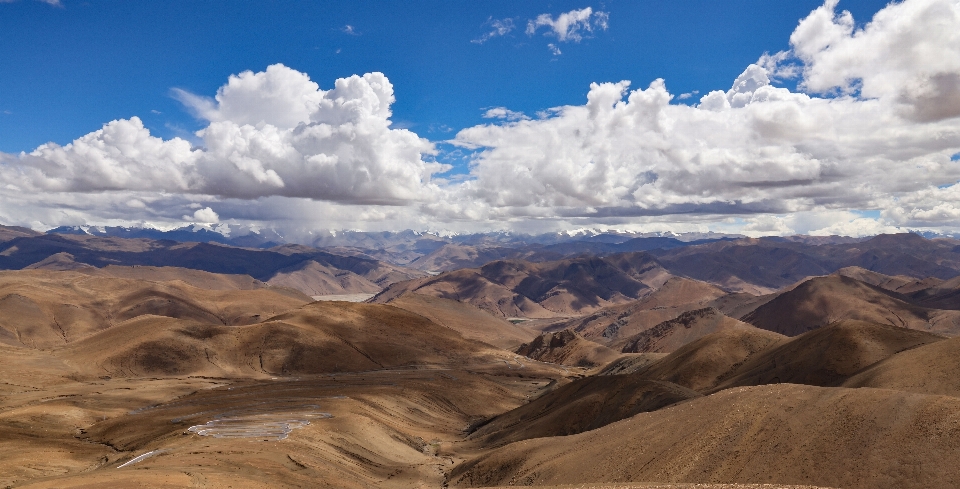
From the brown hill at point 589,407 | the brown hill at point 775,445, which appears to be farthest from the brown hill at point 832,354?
the brown hill at point 775,445

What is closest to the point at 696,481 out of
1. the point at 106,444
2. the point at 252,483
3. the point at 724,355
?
the point at 252,483

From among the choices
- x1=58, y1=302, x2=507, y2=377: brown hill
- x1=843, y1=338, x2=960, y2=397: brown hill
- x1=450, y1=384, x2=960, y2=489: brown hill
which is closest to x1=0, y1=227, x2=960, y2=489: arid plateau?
x1=450, y1=384, x2=960, y2=489: brown hill

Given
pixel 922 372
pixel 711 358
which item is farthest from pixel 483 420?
pixel 922 372

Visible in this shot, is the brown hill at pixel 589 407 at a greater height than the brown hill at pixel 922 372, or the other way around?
the brown hill at pixel 922 372

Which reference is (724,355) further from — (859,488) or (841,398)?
(859,488)

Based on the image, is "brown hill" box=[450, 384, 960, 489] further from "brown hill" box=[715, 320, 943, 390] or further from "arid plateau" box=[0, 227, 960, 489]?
"brown hill" box=[715, 320, 943, 390]

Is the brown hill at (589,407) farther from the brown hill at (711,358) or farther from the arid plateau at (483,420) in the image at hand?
the brown hill at (711,358)
